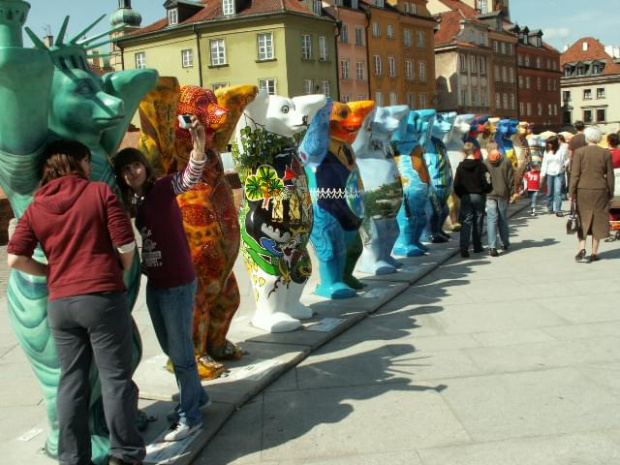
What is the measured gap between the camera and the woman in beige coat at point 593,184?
325 inches

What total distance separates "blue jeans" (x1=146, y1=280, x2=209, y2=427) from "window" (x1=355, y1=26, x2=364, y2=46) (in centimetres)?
3879

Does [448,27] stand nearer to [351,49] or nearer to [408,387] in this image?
→ [351,49]

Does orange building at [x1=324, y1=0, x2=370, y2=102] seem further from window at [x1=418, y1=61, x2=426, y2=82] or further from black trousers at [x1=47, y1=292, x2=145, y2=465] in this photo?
black trousers at [x1=47, y1=292, x2=145, y2=465]

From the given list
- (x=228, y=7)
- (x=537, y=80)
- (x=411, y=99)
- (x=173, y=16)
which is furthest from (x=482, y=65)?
(x=173, y=16)

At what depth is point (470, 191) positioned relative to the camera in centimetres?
984

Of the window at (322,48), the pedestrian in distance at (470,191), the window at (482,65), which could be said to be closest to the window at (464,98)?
the window at (482,65)

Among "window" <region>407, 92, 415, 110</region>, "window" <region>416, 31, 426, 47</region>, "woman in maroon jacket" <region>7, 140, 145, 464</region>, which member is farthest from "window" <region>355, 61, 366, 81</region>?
"woman in maroon jacket" <region>7, 140, 145, 464</region>

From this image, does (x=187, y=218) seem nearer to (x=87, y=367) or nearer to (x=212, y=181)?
(x=212, y=181)

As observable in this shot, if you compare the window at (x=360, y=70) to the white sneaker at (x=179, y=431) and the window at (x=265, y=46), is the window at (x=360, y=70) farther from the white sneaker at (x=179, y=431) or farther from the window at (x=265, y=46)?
the white sneaker at (x=179, y=431)

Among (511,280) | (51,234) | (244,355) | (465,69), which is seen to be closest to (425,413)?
(244,355)

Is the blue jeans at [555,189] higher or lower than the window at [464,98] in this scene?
lower

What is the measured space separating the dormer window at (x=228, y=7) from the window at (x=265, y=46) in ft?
6.42

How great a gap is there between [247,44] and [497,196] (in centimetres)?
2704

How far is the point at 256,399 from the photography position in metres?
4.34
